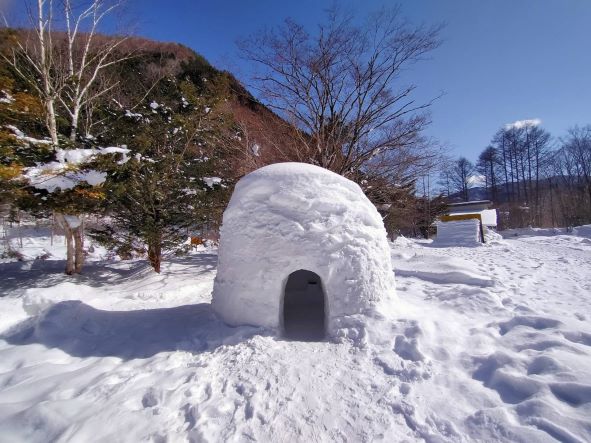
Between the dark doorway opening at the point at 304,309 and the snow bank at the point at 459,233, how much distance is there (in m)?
11.8

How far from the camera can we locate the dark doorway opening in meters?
3.79

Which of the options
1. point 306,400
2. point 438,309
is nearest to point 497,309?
point 438,309

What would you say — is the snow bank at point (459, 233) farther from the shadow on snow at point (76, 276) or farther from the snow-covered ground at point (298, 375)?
the shadow on snow at point (76, 276)

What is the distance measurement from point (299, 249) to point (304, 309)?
1888 millimetres

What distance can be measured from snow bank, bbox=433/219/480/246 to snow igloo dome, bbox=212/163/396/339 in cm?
1281

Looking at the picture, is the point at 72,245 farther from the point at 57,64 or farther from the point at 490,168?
the point at 490,168

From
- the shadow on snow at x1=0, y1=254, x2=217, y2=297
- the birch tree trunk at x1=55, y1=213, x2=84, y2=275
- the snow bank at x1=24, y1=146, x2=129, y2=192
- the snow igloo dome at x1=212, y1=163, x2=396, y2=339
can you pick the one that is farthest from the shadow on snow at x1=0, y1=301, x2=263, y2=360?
the birch tree trunk at x1=55, y1=213, x2=84, y2=275

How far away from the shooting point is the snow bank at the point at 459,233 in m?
14.3

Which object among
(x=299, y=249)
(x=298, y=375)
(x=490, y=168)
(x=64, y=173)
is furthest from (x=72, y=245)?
(x=490, y=168)

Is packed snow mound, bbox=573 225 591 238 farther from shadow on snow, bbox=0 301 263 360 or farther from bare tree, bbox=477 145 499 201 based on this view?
shadow on snow, bbox=0 301 263 360

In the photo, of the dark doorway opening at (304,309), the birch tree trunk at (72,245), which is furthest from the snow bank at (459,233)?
the birch tree trunk at (72,245)

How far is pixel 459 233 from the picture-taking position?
48.7 feet

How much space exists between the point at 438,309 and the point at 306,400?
2.75 meters

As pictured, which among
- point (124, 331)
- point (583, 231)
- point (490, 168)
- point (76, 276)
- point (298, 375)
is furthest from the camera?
point (490, 168)
